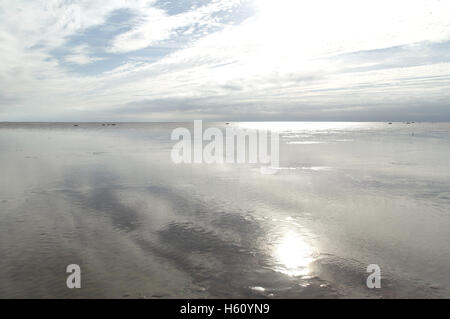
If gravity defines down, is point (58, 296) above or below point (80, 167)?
below

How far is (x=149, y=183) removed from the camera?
1903cm

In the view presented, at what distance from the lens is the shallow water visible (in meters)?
7.32

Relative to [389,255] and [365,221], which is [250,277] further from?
[365,221]

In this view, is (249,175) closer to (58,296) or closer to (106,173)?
(106,173)

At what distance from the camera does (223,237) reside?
33.5ft

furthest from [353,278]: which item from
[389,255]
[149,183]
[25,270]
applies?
[149,183]

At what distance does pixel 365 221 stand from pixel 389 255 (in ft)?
10.1

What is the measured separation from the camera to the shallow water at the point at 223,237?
7320mm

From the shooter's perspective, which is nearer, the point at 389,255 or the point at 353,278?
the point at 353,278
